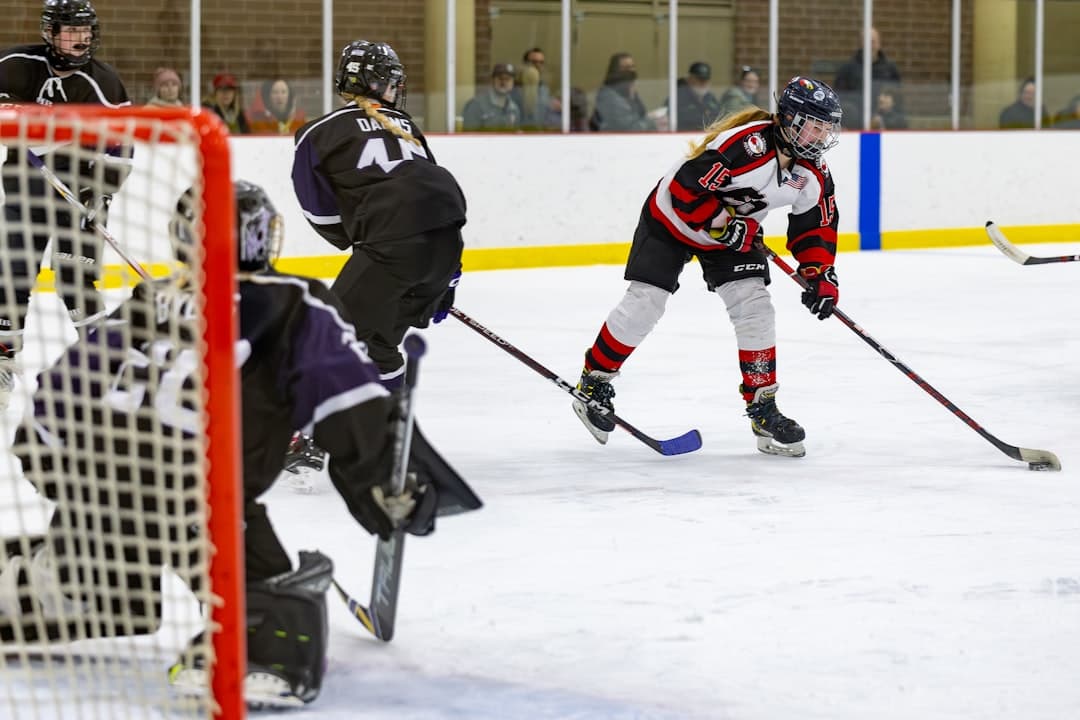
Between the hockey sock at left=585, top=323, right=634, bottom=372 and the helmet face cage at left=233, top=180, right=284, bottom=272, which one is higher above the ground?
the helmet face cage at left=233, top=180, right=284, bottom=272

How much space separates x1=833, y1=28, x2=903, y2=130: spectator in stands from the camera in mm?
9773

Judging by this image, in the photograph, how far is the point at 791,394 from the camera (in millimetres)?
4625

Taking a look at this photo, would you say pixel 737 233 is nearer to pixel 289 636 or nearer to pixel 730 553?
pixel 730 553

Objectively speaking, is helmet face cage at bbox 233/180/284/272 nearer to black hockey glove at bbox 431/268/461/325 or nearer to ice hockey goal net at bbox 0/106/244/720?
ice hockey goal net at bbox 0/106/244/720

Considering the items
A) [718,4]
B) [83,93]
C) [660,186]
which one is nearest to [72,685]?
[660,186]

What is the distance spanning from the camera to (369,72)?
11.2 feet

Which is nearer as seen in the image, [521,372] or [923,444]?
[923,444]

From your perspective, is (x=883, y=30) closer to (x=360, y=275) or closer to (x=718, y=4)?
(x=718, y=4)

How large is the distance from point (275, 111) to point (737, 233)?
451 centimetres

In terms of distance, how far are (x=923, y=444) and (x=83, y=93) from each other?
8.01 ft

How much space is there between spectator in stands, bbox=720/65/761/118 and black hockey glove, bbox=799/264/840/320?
5742 millimetres

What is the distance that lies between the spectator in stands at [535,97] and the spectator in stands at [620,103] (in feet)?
0.79

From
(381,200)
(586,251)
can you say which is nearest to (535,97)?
(586,251)

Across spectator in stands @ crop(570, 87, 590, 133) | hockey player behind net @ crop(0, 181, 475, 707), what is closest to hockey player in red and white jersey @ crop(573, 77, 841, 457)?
hockey player behind net @ crop(0, 181, 475, 707)
